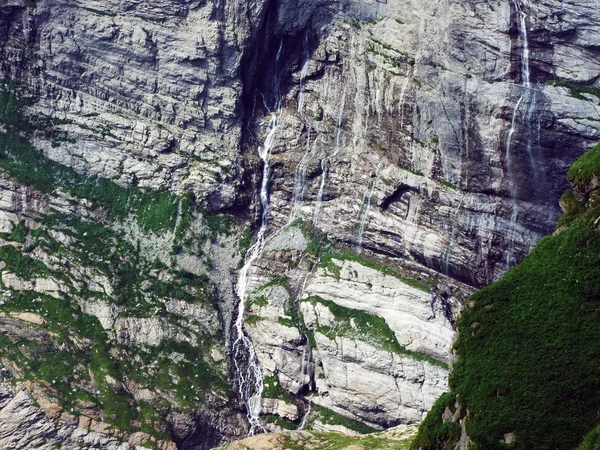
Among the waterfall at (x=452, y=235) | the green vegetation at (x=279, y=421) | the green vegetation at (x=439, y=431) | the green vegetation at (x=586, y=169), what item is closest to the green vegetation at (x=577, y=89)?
the waterfall at (x=452, y=235)

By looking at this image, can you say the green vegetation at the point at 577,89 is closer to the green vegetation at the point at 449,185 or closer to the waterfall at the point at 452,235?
the green vegetation at the point at 449,185

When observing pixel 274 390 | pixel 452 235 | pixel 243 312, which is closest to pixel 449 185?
pixel 452 235

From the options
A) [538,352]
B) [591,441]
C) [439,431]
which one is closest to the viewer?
[591,441]

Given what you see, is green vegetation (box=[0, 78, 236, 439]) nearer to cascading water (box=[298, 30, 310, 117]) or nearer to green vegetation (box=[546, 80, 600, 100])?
cascading water (box=[298, 30, 310, 117])

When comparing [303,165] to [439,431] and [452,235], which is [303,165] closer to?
[452,235]

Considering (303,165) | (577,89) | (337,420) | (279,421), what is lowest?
(279,421)

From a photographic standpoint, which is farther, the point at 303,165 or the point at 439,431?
the point at 303,165
